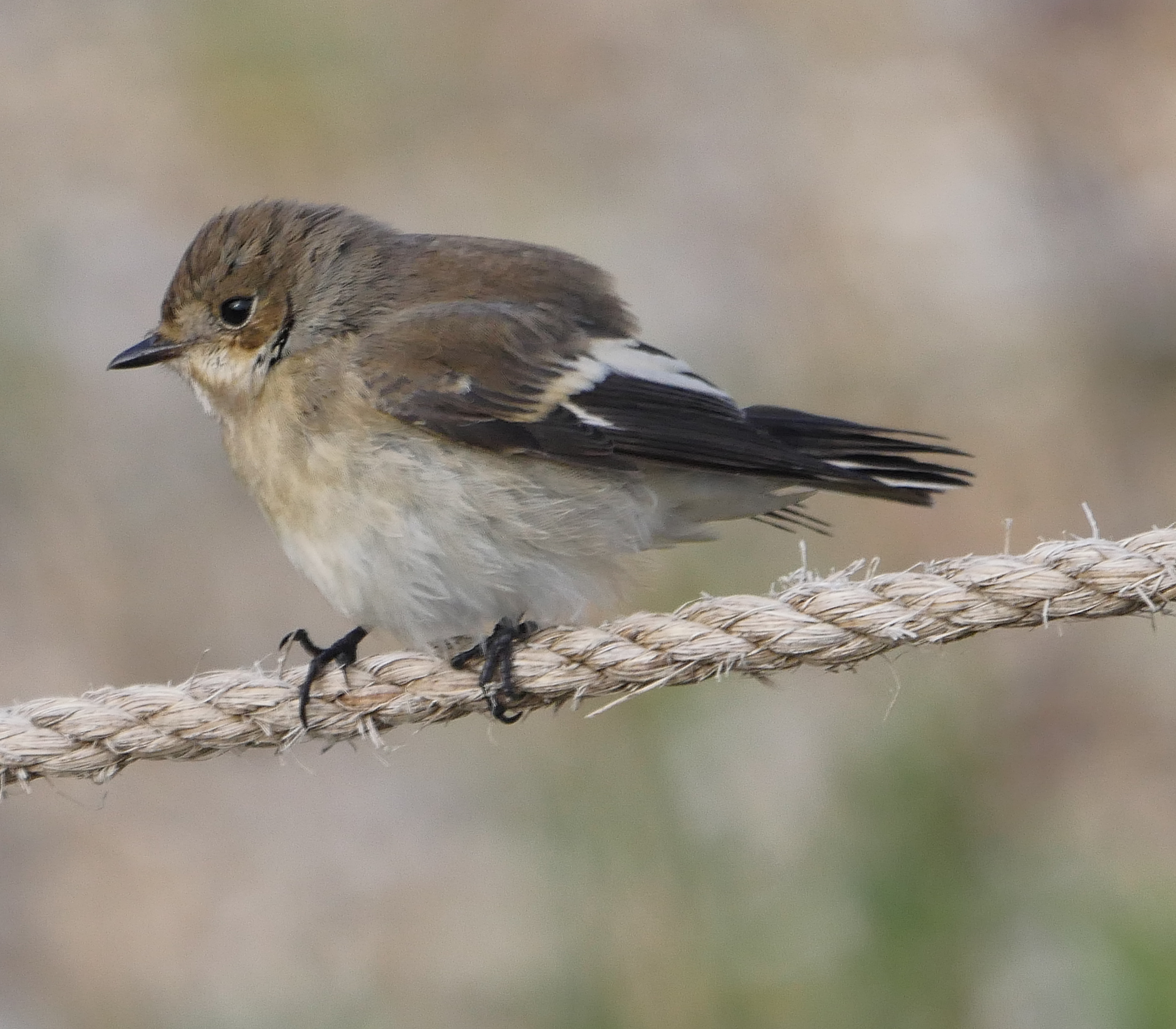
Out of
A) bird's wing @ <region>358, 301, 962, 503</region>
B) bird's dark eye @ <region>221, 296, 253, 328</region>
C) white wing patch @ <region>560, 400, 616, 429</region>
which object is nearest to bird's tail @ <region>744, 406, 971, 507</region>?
bird's wing @ <region>358, 301, 962, 503</region>

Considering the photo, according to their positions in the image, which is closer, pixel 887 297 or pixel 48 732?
pixel 48 732

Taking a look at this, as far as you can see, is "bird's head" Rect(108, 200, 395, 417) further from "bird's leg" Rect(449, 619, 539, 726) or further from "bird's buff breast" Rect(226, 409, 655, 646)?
"bird's leg" Rect(449, 619, 539, 726)

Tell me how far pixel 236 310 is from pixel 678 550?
1.84 metres

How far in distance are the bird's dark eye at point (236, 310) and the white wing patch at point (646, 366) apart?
99 cm

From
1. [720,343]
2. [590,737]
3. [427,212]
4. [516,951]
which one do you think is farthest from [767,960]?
[427,212]

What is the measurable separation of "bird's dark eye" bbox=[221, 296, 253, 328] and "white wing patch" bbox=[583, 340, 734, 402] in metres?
0.99

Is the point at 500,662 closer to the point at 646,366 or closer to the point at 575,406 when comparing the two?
the point at 575,406

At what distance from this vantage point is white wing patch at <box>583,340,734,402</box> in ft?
14.7

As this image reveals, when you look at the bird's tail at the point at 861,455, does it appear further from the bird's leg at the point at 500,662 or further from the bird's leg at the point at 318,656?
the bird's leg at the point at 318,656

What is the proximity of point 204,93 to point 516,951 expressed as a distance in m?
6.84

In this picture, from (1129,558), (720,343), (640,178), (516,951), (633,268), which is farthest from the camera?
(640,178)

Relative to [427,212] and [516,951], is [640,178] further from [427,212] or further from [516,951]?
[516,951]

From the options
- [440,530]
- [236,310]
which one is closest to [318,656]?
[440,530]

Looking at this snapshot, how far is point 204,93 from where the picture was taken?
35.6 feet
